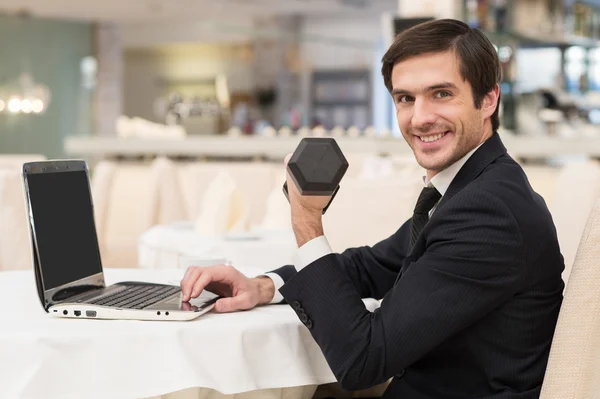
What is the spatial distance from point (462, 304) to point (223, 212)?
7.85 ft

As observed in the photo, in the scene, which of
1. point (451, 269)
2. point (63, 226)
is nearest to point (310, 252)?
point (451, 269)

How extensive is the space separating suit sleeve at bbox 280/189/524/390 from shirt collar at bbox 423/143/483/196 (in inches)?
6.8

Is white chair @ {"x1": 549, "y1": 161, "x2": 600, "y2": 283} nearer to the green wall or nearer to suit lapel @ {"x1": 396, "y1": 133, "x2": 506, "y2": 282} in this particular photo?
suit lapel @ {"x1": 396, "y1": 133, "x2": 506, "y2": 282}

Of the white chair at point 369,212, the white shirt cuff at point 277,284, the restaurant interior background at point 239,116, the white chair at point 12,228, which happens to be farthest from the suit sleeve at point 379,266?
the white chair at point 12,228

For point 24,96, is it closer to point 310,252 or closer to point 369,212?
point 369,212

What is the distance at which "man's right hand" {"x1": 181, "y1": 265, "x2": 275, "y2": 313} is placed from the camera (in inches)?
67.0

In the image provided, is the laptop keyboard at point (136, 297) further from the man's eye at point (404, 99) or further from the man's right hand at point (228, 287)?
the man's eye at point (404, 99)

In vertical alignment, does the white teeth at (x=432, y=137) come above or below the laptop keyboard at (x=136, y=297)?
above

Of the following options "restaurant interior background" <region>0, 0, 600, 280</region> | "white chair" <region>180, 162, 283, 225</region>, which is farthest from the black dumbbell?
"white chair" <region>180, 162, 283, 225</region>

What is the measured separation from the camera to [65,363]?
4.94 ft

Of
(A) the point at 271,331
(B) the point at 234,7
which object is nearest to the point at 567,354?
(A) the point at 271,331

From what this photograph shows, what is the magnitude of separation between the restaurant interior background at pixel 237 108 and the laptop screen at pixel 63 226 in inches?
55.3

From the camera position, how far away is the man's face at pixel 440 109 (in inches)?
62.0

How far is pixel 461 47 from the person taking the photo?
1.57 meters
